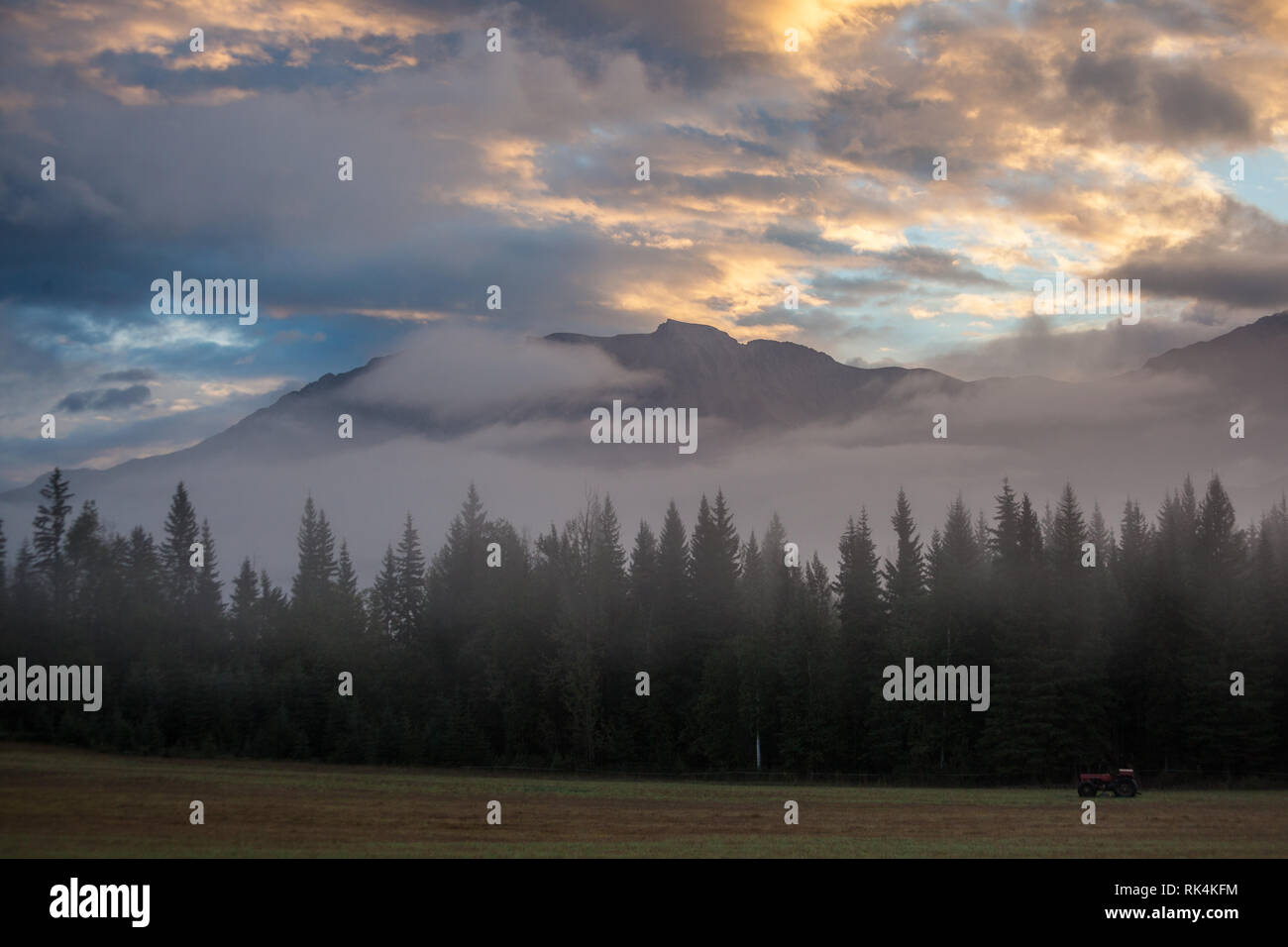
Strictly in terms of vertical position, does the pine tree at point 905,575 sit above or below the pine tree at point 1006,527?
below

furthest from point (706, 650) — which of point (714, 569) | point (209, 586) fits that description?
point (209, 586)

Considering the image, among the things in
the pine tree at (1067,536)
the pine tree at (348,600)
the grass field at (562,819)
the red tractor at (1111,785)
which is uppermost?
the pine tree at (1067,536)

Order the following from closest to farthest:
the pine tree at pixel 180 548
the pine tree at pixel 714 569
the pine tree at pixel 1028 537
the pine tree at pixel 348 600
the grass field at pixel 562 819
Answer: the grass field at pixel 562 819
the pine tree at pixel 1028 537
the pine tree at pixel 714 569
the pine tree at pixel 348 600
the pine tree at pixel 180 548

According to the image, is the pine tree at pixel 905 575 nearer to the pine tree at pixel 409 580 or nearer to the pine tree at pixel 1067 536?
the pine tree at pixel 1067 536

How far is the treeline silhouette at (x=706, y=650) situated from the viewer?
71.5 meters

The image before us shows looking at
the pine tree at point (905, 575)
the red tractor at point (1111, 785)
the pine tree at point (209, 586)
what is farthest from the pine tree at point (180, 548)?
the red tractor at point (1111, 785)

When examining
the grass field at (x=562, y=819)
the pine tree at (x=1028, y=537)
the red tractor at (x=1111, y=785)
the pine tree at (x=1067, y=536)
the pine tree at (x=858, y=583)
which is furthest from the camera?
the pine tree at (x=858, y=583)

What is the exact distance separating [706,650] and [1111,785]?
3849 centimetres

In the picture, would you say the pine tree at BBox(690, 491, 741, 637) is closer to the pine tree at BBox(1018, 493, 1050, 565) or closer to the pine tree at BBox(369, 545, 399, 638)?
the pine tree at BBox(1018, 493, 1050, 565)

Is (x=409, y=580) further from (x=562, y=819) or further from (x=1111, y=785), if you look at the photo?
(x=1111, y=785)

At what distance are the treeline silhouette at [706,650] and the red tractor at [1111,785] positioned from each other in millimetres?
13585
